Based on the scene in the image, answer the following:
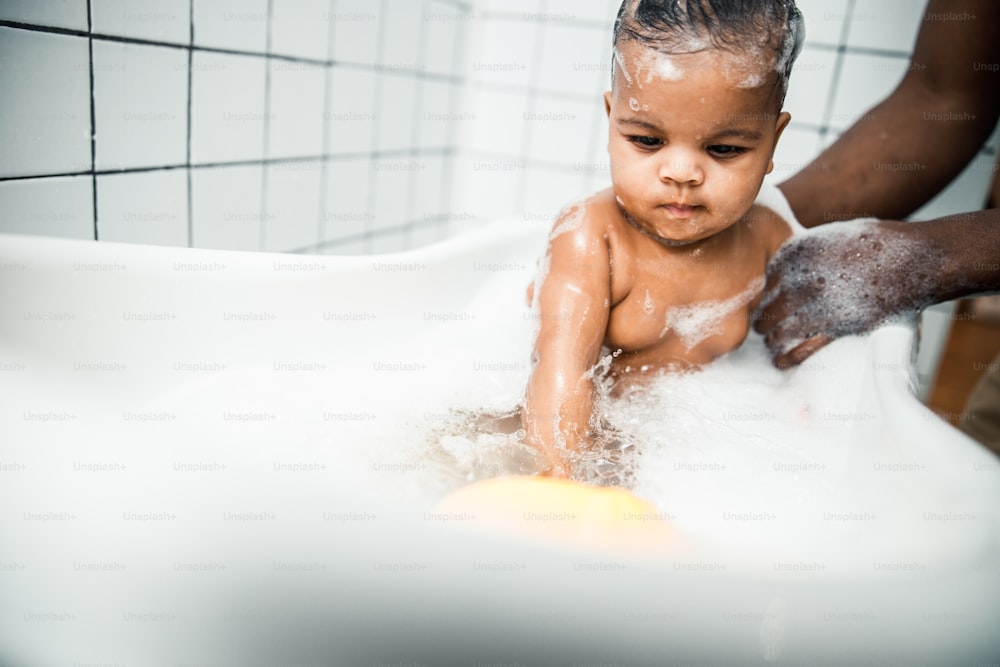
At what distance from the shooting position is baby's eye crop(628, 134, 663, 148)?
28.0 inches

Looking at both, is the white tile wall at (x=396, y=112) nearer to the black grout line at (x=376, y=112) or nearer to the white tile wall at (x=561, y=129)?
the black grout line at (x=376, y=112)

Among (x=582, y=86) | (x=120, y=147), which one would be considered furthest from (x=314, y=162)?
(x=582, y=86)

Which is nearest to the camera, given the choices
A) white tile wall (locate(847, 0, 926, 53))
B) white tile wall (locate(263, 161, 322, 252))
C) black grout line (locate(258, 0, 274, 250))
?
black grout line (locate(258, 0, 274, 250))

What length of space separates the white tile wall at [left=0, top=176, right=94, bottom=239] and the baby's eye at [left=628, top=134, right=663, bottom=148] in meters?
0.74

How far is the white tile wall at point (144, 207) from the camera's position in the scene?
3.01 feet

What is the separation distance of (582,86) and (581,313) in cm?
106

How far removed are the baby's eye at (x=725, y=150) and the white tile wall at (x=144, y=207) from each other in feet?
2.64

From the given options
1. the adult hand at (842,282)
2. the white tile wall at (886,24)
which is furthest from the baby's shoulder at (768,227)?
the white tile wall at (886,24)

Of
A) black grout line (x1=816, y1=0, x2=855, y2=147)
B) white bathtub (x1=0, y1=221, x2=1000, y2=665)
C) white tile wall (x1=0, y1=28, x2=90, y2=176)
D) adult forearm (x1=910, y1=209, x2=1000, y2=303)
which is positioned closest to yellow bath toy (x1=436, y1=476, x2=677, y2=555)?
white bathtub (x1=0, y1=221, x2=1000, y2=665)

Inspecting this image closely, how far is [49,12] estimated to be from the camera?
0.78 meters

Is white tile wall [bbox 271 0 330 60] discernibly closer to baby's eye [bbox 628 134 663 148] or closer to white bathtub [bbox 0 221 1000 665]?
white bathtub [bbox 0 221 1000 665]

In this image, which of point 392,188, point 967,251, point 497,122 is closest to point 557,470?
point 967,251

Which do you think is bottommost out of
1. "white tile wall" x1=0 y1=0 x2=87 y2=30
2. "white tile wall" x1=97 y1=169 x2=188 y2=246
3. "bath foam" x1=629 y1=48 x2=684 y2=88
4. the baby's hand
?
the baby's hand

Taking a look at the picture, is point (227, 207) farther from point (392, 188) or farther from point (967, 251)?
point (967, 251)
